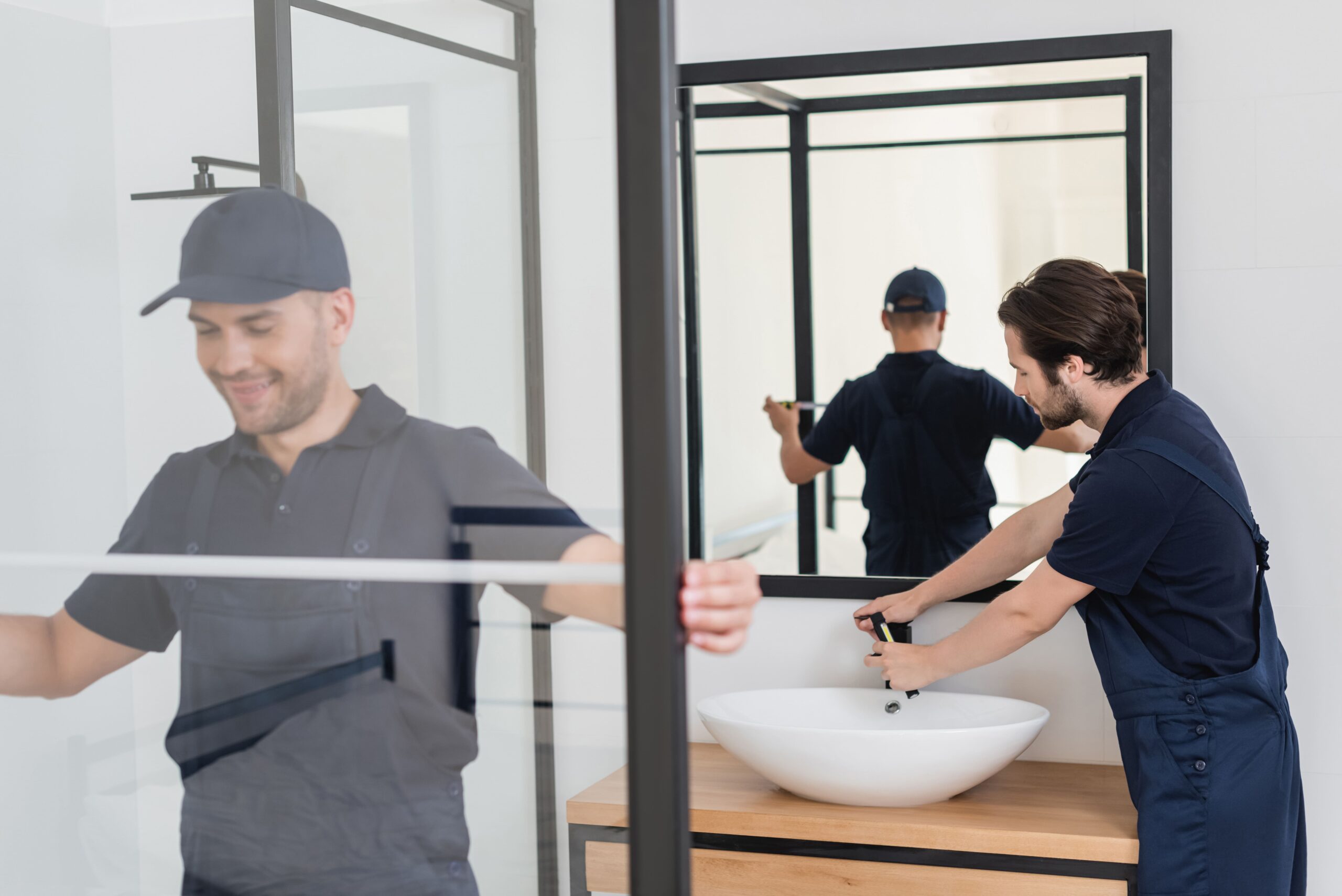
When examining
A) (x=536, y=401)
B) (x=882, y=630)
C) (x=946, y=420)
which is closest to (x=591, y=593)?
(x=536, y=401)

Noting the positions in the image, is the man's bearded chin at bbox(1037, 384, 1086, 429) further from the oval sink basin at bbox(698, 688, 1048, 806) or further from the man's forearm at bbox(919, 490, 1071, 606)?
the oval sink basin at bbox(698, 688, 1048, 806)

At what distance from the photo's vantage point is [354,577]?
1.02 meters

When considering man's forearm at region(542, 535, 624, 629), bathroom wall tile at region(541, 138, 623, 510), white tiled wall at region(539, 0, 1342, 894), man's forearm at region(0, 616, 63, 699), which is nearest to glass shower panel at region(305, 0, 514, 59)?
bathroom wall tile at region(541, 138, 623, 510)

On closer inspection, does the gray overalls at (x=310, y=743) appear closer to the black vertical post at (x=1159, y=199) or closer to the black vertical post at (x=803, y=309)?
the black vertical post at (x=803, y=309)

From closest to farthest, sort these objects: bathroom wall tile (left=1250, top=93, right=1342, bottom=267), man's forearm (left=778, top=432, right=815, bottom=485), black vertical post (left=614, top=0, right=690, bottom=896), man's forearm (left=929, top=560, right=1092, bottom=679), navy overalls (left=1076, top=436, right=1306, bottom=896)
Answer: black vertical post (left=614, top=0, right=690, bottom=896)
navy overalls (left=1076, top=436, right=1306, bottom=896)
man's forearm (left=929, top=560, right=1092, bottom=679)
bathroom wall tile (left=1250, top=93, right=1342, bottom=267)
man's forearm (left=778, top=432, right=815, bottom=485)

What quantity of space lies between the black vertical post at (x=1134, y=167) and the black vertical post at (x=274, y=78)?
4.66 ft

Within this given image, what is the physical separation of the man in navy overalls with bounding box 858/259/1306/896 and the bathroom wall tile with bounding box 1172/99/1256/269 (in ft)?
0.97

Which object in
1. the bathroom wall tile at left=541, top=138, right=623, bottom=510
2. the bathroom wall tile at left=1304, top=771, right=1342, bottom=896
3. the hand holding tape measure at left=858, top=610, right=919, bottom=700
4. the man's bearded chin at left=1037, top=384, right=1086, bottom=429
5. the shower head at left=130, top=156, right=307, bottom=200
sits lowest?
the bathroom wall tile at left=1304, top=771, right=1342, bottom=896

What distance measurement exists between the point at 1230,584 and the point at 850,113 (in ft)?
3.43

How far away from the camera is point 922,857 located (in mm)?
1760

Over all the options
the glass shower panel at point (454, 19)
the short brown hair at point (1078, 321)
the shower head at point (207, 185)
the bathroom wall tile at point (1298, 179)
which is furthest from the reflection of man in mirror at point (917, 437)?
the shower head at point (207, 185)

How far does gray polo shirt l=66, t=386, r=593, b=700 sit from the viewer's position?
1008mm

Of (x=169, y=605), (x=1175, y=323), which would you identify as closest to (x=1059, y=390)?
(x=1175, y=323)

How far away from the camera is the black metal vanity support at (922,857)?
1703 millimetres
